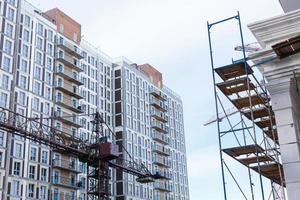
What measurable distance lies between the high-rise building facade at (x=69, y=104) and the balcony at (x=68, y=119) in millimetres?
156

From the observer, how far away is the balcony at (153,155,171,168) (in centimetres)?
8115

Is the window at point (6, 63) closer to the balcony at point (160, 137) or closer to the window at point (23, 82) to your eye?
the window at point (23, 82)

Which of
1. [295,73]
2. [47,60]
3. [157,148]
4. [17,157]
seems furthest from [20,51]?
[295,73]

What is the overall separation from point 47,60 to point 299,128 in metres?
54.2

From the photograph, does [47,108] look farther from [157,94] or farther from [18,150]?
[157,94]

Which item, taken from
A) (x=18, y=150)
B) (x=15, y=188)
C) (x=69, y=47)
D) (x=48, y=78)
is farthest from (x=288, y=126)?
(x=69, y=47)

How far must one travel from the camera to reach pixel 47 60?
203ft

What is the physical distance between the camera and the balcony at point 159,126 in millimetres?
83969

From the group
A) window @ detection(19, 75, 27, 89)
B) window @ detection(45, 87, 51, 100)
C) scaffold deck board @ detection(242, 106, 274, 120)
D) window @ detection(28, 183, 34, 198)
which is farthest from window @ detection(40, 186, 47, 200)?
scaffold deck board @ detection(242, 106, 274, 120)

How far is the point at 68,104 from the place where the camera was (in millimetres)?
63312

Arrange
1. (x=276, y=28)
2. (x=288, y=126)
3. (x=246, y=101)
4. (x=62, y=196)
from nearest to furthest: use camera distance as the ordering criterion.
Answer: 1. (x=288, y=126)
2. (x=276, y=28)
3. (x=246, y=101)
4. (x=62, y=196)

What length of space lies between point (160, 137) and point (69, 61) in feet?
91.7

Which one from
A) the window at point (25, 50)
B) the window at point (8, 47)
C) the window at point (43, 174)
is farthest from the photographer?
the window at point (25, 50)

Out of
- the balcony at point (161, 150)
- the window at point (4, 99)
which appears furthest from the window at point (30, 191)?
the balcony at point (161, 150)
